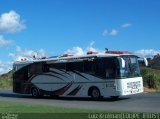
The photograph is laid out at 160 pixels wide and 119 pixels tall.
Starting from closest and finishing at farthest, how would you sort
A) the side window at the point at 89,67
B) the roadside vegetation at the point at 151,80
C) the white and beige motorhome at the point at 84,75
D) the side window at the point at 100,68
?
1. the white and beige motorhome at the point at 84,75
2. the side window at the point at 100,68
3. the side window at the point at 89,67
4. the roadside vegetation at the point at 151,80

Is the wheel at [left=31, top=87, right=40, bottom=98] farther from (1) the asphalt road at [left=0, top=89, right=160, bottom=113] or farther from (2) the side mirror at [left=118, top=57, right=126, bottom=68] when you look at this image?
(2) the side mirror at [left=118, top=57, right=126, bottom=68]

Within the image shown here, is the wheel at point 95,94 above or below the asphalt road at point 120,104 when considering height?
above

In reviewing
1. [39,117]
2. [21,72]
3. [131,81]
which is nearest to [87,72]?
[131,81]

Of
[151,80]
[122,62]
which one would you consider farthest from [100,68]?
[151,80]

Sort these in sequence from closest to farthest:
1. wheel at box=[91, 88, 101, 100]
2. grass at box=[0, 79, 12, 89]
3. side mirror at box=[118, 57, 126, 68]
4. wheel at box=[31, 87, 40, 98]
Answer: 1. side mirror at box=[118, 57, 126, 68]
2. wheel at box=[91, 88, 101, 100]
3. wheel at box=[31, 87, 40, 98]
4. grass at box=[0, 79, 12, 89]

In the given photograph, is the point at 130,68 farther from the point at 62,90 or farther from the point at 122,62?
the point at 62,90

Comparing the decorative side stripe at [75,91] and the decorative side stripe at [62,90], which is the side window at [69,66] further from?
the decorative side stripe at [75,91]

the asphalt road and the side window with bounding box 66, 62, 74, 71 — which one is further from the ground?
the side window with bounding box 66, 62, 74, 71

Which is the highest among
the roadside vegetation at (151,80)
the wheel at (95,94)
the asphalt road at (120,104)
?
the roadside vegetation at (151,80)

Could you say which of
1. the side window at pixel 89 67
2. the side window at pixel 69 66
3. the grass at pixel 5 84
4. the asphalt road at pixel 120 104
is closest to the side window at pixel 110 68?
the side window at pixel 89 67

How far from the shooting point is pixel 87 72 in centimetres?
2809

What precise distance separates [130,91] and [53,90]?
7003 mm

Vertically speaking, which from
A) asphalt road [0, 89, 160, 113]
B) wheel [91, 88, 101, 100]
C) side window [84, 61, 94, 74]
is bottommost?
asphalt road [0, 89, 160, 113]

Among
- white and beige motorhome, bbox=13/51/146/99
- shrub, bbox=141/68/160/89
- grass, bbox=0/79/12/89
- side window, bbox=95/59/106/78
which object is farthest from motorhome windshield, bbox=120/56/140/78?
grass, bbox=0/79/12/89
